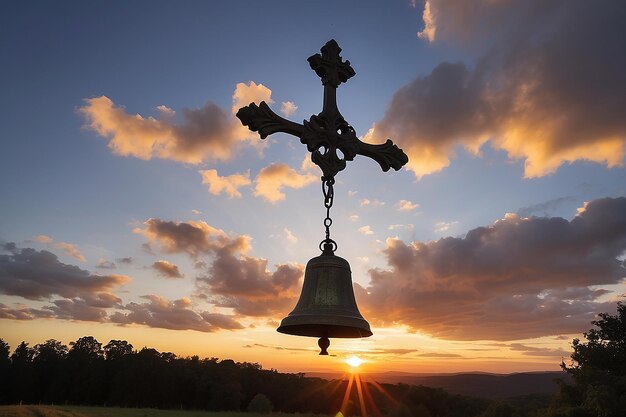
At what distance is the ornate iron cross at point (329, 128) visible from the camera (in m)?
6.38

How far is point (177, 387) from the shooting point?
3435 inches

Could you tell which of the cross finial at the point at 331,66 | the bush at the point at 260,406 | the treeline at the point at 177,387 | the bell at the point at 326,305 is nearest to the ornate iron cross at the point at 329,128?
the cross finial at the point at 331,66

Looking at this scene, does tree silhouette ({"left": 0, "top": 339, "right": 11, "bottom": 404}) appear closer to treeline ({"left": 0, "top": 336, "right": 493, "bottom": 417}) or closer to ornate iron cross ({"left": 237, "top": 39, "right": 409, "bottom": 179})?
treeline ({"left": 0, "top": 336, "right": 493, "bottom": 417})

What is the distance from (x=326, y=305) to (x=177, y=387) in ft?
295

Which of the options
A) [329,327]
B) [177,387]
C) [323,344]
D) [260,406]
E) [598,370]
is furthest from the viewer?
[177,387]

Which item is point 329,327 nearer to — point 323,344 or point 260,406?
point 323,344

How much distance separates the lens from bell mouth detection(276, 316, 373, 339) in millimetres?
6133

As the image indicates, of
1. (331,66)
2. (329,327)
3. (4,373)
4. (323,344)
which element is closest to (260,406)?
(4,373)

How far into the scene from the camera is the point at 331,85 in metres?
7.24

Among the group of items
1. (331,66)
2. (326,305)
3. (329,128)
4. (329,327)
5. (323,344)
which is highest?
(331,66)

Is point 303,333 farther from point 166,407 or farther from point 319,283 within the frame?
point 166,407

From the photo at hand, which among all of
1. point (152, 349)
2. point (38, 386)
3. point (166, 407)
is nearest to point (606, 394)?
point (166, 407)

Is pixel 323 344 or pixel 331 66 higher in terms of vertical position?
pixel 331 66

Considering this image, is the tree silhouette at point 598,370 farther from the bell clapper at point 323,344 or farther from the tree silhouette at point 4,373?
the tree silhouette at point 4,373
